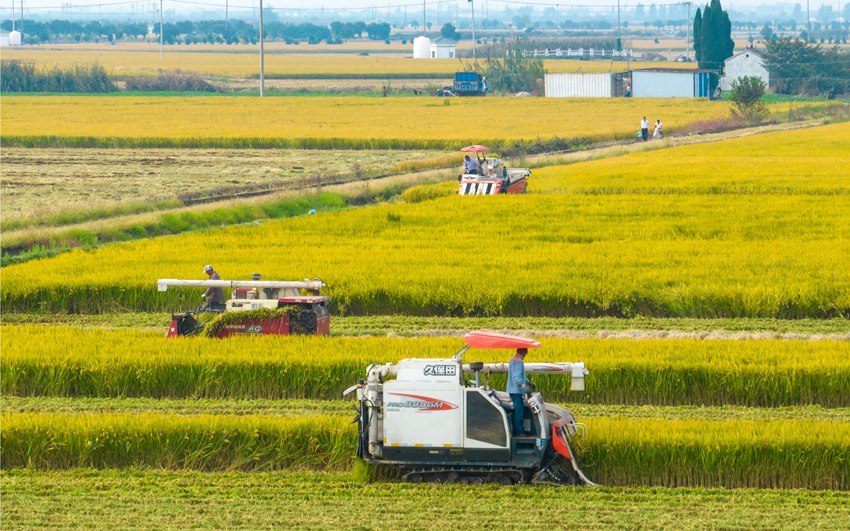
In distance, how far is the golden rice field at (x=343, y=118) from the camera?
65.1 meters

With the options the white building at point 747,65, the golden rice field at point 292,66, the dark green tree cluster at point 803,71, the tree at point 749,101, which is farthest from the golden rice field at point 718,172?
the golden rice field at point 292,66

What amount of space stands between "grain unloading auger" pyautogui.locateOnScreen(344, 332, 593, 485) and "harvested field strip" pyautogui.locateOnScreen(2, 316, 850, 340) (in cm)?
779

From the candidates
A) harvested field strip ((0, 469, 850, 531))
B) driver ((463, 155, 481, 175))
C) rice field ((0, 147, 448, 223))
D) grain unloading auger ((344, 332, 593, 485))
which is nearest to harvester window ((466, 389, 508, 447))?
grain unloading auger ((344, 332, 593, 485))

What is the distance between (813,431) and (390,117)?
223 feet

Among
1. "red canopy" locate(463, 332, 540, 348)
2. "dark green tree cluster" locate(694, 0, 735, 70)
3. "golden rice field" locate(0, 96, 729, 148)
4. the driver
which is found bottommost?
"red canopy" locate(463, 332, 540, 348)

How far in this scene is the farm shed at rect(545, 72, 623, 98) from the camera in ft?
354

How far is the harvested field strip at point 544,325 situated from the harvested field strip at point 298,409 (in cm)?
411

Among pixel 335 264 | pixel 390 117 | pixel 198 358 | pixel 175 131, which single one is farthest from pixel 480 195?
pixel 390 117

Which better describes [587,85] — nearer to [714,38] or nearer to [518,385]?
[714,38]

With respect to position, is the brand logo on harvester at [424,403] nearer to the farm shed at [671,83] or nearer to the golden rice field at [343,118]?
the golden rice field at [343,118]

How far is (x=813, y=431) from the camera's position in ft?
48.3

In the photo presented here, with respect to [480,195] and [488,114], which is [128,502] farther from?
[488,114]

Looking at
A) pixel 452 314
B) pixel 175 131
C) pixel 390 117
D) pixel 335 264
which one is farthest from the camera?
pixel 390 117

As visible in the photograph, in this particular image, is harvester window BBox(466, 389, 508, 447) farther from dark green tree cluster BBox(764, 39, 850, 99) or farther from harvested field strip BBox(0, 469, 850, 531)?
dark green tree cluster BBox(764, 39, 850, 99)
